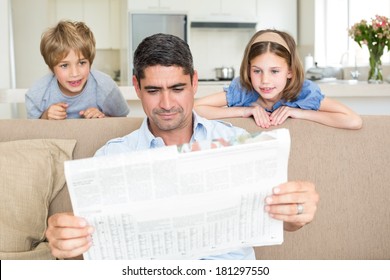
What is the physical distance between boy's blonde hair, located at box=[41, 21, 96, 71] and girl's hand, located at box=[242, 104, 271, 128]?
0.77 meters

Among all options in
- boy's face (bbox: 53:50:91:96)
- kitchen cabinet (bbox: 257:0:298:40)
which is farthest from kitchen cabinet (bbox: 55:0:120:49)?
boy's face (bbox: 53:50:91:96)

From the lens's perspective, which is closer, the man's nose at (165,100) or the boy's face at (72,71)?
the man's nose at (165,100)

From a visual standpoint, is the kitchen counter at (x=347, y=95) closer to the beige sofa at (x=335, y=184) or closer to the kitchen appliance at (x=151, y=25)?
the beige sofa at (x=335, y=184)

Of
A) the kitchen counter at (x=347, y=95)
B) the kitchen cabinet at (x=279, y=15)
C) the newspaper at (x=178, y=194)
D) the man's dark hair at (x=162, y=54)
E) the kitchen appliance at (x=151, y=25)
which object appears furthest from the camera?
the kitchen cabinet at (x=279, y=15)

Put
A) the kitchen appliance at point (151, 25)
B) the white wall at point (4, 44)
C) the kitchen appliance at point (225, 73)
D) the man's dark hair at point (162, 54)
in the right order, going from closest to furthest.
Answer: the man's dark hair at point (162, 54) < the white wall at point (4, 44) < the kitchen appliance at point (151, 25) < the kitchen appliance at point (225, 73)

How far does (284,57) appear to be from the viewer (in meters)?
1.94

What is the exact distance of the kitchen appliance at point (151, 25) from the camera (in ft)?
20.9

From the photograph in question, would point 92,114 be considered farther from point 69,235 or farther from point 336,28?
point 336,28

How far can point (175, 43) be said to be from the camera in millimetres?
1436

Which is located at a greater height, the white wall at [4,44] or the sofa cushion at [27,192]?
the white wall at [4,44]

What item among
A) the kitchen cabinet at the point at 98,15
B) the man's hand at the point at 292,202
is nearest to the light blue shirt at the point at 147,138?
the man's hand at the point at 292,202

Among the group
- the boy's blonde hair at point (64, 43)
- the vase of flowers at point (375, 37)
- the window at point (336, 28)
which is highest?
the window at point (336, 28)

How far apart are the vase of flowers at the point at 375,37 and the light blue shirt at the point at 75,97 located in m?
2.30

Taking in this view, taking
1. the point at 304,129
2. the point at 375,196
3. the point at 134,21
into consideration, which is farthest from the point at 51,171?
the point at 134,21
